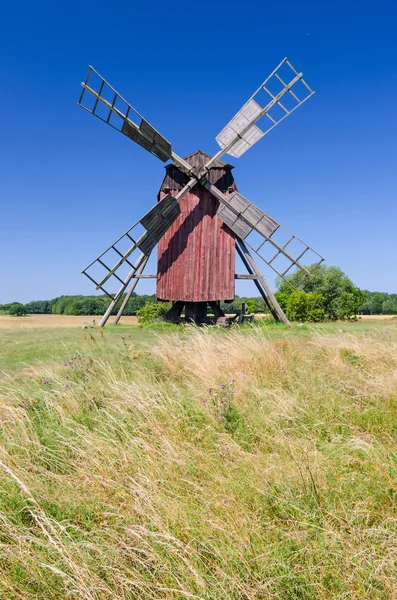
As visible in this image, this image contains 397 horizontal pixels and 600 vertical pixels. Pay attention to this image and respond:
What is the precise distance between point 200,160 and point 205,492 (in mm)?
14533

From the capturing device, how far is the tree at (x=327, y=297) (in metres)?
31.0

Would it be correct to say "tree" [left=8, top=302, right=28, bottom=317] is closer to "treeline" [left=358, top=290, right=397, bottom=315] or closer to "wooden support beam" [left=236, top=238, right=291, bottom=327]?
"wooden support beam" [left=236, top=238, right=291, bottom=327]

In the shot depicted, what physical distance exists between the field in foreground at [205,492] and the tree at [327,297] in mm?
25198

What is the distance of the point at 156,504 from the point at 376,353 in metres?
5.76

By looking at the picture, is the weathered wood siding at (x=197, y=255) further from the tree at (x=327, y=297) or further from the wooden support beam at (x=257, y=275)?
the tree at (x=327, y=297)

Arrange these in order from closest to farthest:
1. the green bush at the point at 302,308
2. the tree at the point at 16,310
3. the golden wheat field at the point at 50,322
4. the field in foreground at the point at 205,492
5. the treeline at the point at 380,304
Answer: the field in foreground at the point at 205,492, the golden wheat field at the point at 50,322, the green bush at the point at 302,308, the tree at the point at 16,310, the treeline at the point at 380,304

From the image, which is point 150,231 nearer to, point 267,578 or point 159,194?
point 159,194

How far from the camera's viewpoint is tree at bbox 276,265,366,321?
3100cm

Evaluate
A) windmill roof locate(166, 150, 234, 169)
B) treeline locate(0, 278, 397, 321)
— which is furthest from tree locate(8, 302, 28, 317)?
windmill roof locate(166, 150, 234, 169)

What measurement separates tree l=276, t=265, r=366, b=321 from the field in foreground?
25.2m

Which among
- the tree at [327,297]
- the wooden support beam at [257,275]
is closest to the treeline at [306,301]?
the tree at [327,297]

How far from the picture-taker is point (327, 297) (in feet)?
116

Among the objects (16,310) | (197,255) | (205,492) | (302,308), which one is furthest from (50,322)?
(205,492)

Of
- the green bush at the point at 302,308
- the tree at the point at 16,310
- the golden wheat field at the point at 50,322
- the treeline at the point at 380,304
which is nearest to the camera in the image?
the golden wheat field at the point at 50,322
